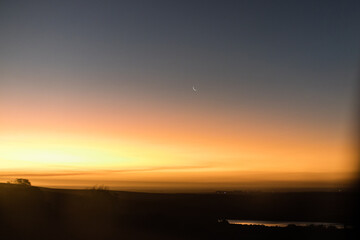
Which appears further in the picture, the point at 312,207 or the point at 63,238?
the point at 312,207

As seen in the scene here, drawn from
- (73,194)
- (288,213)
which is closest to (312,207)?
(288,213)

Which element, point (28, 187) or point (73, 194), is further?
point (73, 194)

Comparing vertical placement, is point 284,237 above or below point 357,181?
below

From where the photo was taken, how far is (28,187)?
102 ft

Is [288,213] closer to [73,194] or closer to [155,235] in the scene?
[73,194]

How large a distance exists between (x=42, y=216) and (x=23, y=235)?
20.9 ft

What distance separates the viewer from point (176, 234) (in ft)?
67.8

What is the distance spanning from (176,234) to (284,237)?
5152mm

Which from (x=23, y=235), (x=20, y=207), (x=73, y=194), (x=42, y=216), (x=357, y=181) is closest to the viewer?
(x=357, y=181)

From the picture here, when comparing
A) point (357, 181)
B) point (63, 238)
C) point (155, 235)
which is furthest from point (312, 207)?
point (357, 181)

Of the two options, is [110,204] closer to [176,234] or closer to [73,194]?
[73,194]

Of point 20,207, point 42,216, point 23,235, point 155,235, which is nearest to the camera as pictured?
point 23,235

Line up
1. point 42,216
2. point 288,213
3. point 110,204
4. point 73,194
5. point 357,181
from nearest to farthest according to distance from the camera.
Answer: point 357,181, point 42,216, point 110,204, point 73,194, point 288,213

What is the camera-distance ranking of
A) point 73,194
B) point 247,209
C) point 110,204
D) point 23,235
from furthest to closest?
point 247,209 → point 73,194 → point 110,204 → point 23,235
